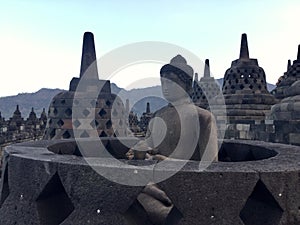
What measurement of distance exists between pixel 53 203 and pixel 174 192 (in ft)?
3.31

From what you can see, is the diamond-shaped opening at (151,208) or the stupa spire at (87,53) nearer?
the diamond-shaped opening at (151,208)

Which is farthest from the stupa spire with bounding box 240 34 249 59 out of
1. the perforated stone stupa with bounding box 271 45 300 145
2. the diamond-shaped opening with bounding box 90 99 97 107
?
the diamond-shaped opening with bounding box 90 99 97 107

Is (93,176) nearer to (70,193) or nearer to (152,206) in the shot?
(70,193)

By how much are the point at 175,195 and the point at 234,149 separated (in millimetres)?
2172

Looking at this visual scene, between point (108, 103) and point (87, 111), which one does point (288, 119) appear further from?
point (87, 111)

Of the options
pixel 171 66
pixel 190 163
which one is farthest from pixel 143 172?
pixel 171 66

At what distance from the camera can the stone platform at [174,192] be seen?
82.8 inches

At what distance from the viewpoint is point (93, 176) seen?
7.30ft

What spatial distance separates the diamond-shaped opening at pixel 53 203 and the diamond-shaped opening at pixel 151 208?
56 cm

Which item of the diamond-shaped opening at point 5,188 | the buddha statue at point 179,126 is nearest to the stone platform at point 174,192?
the diamond-shaped opening at point 5,188

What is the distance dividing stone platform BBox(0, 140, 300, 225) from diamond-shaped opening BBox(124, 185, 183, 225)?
0.01 meters

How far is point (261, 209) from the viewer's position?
7.61ft

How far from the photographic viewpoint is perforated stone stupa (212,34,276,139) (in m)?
11.8

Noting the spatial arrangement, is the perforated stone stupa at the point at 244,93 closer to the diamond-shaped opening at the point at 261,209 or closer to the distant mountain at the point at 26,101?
the diamond-shaped opening at the point at 261,209
